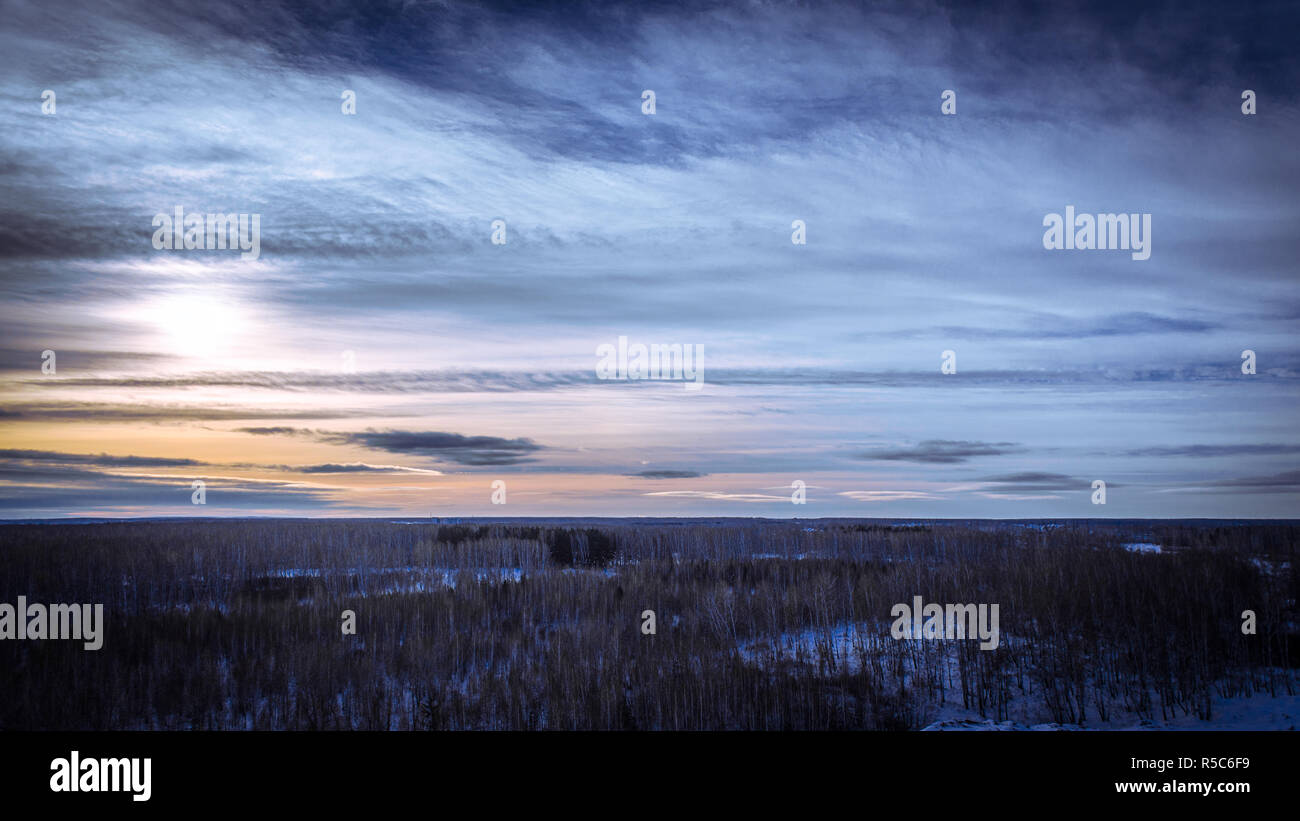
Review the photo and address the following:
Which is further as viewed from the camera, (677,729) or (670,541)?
(670,541)

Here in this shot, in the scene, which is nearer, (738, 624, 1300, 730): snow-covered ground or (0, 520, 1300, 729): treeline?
(738, 624, 1300, 730): snow-covered ground

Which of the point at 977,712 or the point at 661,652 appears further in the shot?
the point at 661,652

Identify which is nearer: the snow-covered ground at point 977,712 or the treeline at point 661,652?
the snow-covered ground at point 977,712

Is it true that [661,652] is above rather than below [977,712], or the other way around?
above

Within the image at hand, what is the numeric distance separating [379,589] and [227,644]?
7.42m

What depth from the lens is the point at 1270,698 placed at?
10656 millimetres
